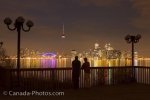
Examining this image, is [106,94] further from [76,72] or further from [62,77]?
[62,77]

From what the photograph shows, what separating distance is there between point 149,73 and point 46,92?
6.37 meters

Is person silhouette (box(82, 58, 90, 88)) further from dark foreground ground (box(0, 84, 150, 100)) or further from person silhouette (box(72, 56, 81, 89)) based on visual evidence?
person silhouette (box(72, 56, 81, 89))

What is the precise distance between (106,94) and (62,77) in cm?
277

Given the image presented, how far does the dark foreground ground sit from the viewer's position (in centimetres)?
1664

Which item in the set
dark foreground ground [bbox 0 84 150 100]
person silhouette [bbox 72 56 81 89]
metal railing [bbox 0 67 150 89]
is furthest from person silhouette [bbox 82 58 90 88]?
person silhouette [bbox 72 56 81 89]

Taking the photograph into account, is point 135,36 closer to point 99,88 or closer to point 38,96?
point 99,88

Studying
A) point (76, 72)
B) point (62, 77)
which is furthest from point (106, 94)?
point (62, 77)

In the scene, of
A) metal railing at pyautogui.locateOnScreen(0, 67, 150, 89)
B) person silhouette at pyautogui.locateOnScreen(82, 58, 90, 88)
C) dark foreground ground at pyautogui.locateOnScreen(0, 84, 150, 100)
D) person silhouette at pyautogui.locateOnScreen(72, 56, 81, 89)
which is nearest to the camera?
dark foreground ground at pyautogui.locateOnScreen(0, 84, 150, 100)

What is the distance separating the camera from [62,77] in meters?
20.0

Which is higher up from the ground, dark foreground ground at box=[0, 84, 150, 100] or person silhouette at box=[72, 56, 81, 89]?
person silhouette at box=[72, 56, 81, 89]

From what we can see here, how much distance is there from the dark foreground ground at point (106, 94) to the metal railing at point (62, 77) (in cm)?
71

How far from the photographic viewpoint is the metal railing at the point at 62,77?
1895 centimetres

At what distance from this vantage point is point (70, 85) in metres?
20.2

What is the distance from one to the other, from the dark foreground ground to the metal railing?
71 centimetres
